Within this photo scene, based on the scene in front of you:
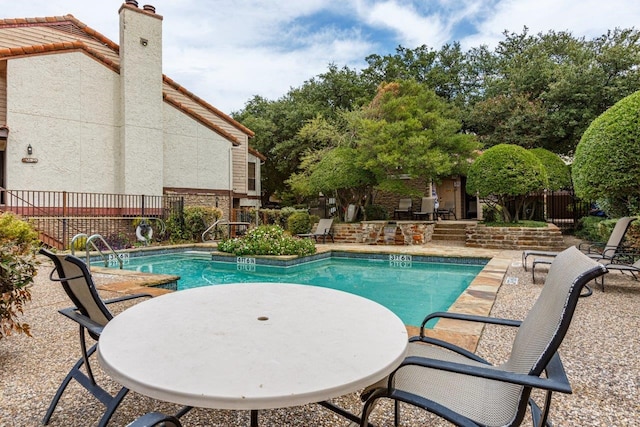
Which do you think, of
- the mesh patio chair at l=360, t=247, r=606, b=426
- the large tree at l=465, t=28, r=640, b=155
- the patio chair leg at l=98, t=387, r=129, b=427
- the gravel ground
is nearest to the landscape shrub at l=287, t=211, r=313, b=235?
the large tree at l=465, t=28, r=640, b=155

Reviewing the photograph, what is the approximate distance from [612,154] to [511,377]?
637 centimetres

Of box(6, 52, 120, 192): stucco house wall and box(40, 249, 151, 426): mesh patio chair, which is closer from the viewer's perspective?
box(40, 249, 151, 426): mesh patio chair

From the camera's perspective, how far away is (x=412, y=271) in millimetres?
8227

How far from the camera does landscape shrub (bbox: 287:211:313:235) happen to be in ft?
44.9

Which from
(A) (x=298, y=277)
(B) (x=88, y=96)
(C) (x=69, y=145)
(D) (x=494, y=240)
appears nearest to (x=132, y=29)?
(B) (x=88, y=96)

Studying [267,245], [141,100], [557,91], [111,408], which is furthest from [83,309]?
[557,91]

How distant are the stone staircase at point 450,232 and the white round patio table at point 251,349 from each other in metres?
11.6

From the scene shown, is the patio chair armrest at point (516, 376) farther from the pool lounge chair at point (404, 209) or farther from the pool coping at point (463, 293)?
the pool lounge chair at point (404, 209)

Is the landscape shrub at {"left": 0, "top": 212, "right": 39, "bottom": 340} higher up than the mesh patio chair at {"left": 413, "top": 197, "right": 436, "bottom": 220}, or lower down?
lower down

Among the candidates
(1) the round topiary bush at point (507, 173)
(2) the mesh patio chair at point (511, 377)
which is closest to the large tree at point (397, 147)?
(1) the round topiary bush at point (507, 173)

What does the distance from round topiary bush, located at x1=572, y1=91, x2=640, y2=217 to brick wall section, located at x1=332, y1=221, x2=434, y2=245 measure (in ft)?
18.1

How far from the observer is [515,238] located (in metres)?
10.5

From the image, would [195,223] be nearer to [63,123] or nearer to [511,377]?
[63,123]

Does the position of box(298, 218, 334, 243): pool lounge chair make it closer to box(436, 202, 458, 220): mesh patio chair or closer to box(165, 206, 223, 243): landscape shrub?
box(165, 206, 223, 243): landscape shrub
